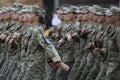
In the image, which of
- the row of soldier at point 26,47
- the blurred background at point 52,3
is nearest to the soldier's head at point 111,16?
the row of soldier at point 26,47

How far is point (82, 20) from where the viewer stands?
1558 centimetres

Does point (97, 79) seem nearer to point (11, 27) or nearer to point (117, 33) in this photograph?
point (117, 33)

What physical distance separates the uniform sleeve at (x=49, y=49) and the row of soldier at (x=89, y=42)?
113cm

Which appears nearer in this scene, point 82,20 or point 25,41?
point 25,41

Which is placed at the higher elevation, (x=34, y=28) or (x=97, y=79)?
(x=34, y=28)

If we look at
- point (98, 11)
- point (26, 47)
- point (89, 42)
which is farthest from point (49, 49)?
point (98, 11)

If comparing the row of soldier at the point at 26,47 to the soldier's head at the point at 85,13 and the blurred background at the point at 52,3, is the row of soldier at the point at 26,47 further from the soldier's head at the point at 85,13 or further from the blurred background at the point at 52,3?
the blurred background at the point at 52,3

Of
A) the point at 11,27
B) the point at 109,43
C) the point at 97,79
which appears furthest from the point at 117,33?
the point at 11,27

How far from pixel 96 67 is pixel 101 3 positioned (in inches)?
212

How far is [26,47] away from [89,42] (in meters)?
1.87

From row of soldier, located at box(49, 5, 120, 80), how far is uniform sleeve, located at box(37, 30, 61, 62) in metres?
1.13

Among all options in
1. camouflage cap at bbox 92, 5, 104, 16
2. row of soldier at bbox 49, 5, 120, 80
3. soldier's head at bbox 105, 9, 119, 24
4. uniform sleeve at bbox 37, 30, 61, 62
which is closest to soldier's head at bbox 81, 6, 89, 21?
row of soldier at bbox 49, 5, 120, 80

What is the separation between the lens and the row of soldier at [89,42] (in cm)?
1211

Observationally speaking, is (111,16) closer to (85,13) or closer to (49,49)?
(49,49)
